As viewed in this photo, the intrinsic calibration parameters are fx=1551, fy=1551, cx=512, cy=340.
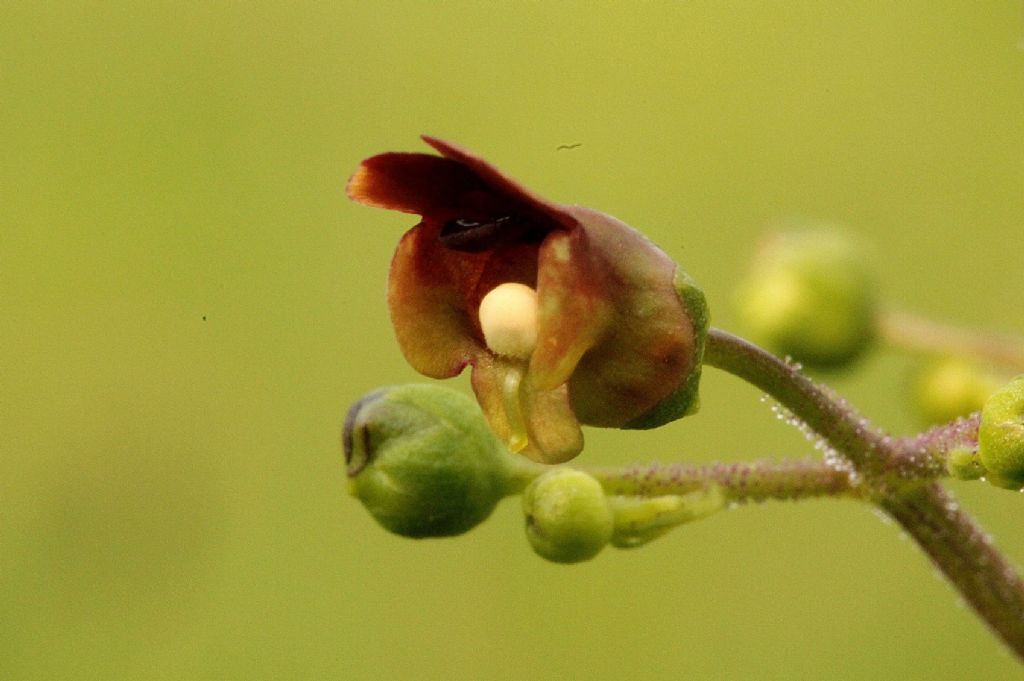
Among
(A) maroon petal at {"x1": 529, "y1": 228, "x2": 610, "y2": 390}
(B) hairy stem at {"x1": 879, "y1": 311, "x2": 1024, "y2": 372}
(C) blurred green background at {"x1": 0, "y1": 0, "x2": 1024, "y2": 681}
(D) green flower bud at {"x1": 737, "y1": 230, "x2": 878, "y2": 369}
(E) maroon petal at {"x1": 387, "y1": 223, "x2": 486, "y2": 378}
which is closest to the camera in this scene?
(A) maroon petal at {"x1": 529, "y1": 228, "x2": 610, "y2": 390}

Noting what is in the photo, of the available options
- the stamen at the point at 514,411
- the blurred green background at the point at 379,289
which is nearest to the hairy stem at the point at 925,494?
the stamen at the point at 514,411

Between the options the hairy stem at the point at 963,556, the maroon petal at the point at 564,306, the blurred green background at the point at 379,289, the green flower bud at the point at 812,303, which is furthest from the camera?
the blurred green background at the point at 379,289

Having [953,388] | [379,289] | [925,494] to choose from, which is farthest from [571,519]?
[379,289]

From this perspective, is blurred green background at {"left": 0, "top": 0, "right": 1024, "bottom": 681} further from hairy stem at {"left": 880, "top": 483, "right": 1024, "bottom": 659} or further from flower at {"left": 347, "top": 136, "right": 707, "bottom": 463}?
flower at {"left": 347, "top": 136, "right": 707, "bottom": 463}

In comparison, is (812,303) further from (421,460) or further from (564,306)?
(564,306)

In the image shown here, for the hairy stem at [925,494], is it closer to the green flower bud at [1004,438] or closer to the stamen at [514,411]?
the green flower bud at [1004,438]

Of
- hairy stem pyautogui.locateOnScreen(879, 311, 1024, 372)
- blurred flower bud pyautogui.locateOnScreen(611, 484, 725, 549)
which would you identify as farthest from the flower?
hairy stem pyautogui.locateOnScreen(879, 311, 1024, 372)
